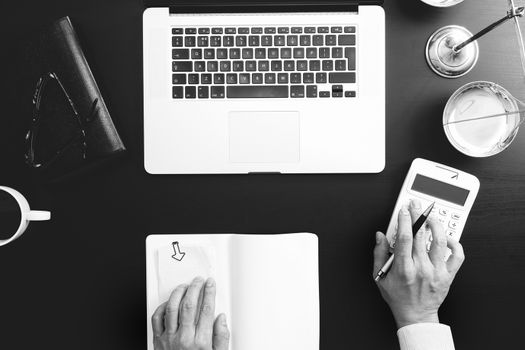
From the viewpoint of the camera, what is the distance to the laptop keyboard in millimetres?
823

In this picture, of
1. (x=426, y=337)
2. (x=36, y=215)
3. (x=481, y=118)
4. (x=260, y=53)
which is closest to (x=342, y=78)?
(x=260, y=53)

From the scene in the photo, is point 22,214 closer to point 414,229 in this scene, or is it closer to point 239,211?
point 239,211

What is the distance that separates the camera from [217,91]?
825mm

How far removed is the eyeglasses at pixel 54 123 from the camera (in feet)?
2.75

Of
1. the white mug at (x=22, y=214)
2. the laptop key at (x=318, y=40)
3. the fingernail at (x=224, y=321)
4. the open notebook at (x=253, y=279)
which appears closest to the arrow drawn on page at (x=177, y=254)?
the open notebook at (x=253, y=279)

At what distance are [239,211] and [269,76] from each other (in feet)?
0.82

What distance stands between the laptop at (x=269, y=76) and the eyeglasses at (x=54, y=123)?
0.13 metres

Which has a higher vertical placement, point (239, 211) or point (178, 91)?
point (178, 91)

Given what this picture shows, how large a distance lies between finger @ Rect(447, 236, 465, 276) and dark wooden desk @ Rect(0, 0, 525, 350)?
59 millimetres

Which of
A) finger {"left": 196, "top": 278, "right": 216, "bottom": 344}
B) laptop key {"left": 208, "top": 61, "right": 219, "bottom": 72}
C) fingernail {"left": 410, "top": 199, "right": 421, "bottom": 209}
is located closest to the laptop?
laptop key {"left": 208, "top": 61, "right": 219, "bottom": 72}

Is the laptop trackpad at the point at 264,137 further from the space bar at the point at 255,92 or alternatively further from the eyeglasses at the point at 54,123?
the eyeglasses at the point at 54,123

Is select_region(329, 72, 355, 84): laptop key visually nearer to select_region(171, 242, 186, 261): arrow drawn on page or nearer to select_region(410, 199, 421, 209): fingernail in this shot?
select_region(410, 199, 421, 209): fingernail

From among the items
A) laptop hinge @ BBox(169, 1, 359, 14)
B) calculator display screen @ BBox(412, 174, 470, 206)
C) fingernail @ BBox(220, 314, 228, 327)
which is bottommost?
fingernail @ BBox(220, 314, 228, 327)

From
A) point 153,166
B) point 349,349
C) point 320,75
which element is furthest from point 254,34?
point 349,349
